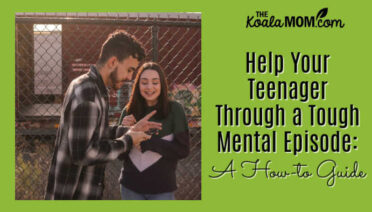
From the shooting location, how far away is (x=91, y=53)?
755 centimetres

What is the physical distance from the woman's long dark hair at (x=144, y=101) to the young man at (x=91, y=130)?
70mm

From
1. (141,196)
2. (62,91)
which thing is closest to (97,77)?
(141,196)

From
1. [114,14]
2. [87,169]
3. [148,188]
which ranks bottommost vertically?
[148,188]

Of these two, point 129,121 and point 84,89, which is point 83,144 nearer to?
point 84,89

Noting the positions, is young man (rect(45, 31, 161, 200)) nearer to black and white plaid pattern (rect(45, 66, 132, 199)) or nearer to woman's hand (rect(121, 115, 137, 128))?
black and white plaid pattern (rect(45, 66, 132, 199))

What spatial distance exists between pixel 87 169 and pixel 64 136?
0.86ft

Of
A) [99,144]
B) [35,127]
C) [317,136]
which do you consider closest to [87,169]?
[99,144]

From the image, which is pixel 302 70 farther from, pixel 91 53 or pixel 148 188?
pixel 91 53

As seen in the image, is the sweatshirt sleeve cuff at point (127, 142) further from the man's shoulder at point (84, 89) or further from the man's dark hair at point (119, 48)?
the man's dark hair at point (119, 48)

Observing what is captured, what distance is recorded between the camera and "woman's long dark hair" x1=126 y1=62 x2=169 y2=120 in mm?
2811

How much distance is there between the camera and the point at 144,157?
2.84m

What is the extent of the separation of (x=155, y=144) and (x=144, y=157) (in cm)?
13

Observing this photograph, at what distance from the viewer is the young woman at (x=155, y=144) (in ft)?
9.23

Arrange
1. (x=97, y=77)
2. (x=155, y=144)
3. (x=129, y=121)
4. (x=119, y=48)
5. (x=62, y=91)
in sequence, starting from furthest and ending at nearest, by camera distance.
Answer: (x=62, y=91), (x=129, y=121), (x=155, y=144), (x=119, y=48), (x=97, y=77)
